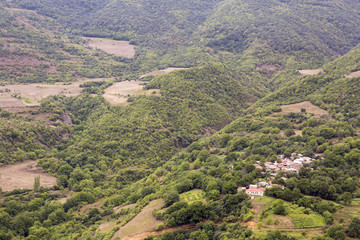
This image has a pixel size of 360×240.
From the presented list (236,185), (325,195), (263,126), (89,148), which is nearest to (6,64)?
(89,148)

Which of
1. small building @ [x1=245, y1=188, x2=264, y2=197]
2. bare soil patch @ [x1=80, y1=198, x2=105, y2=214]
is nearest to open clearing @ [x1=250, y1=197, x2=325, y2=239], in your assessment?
small building @ [x1=245, y1=188, x2=264, y2=197]

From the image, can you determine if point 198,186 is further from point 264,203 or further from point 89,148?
point 89,148

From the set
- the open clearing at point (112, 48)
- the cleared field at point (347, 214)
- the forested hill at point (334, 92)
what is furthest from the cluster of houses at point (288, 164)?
the open clearing at point (112, 48)

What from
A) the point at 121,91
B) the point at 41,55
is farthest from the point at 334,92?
the point at 41,55

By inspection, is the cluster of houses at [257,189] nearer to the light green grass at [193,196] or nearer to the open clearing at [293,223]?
the open clearing at [293,223]

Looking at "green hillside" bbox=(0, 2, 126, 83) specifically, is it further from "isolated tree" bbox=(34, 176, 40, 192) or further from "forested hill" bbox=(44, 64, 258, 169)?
"isolated tree" bbox=(34, 176, 40, 192)

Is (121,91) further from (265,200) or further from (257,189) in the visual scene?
(265,200)

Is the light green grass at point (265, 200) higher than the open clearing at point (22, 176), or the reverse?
the open clearing at point (22, 176)
